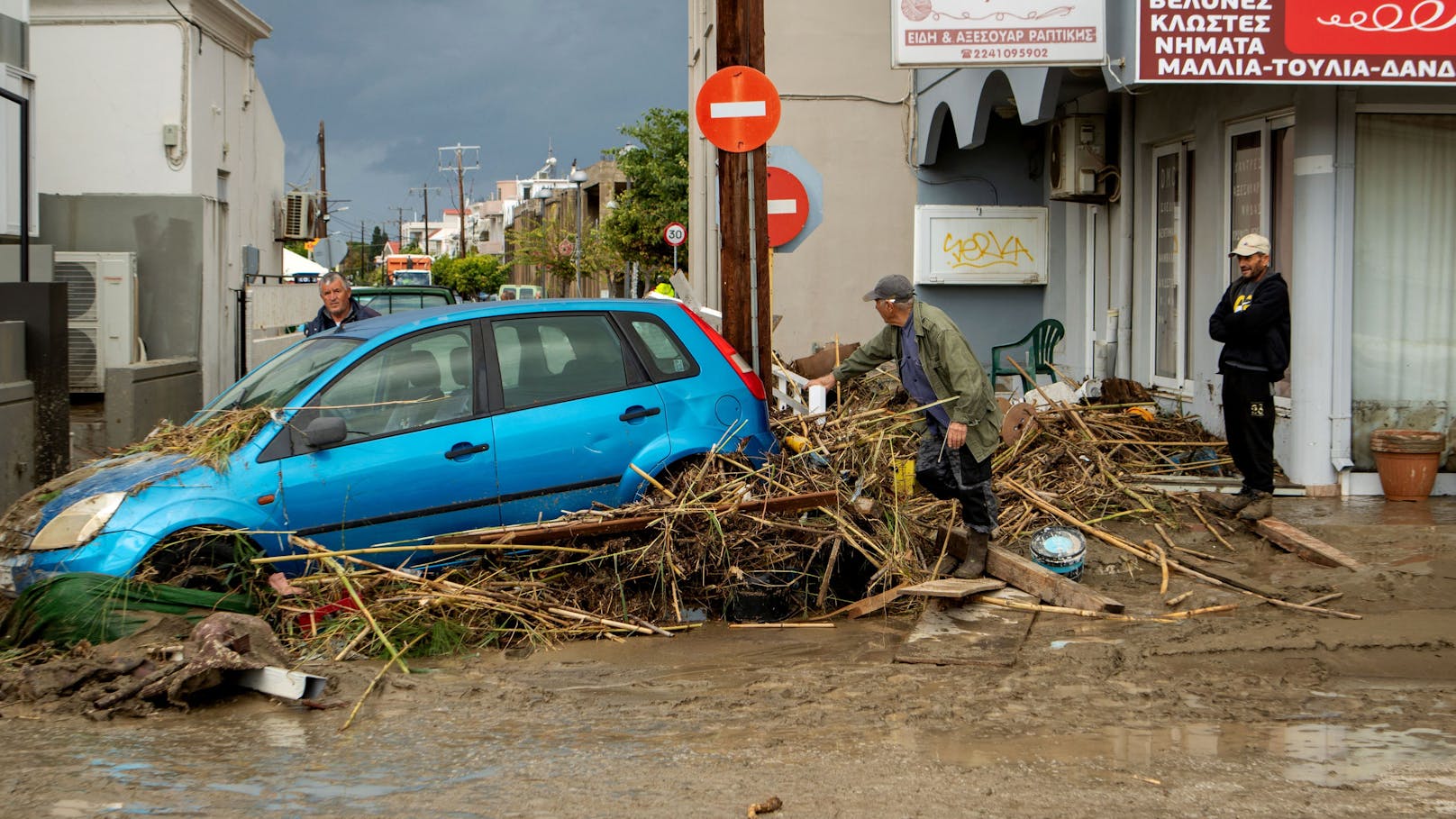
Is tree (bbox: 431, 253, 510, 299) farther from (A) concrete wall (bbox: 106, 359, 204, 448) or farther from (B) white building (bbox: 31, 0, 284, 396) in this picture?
(A) concrete wall (bbox: 106, 359, 204, 448)

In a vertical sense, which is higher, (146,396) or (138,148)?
(138,148)

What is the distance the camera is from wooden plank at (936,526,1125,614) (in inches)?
263

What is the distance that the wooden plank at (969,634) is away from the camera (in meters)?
6.00

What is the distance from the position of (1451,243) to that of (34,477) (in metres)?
9.83

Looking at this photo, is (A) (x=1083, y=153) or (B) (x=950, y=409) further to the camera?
(A) (x=1083, y=153)

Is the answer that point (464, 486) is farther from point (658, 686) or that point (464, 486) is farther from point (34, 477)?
point (34, 477)

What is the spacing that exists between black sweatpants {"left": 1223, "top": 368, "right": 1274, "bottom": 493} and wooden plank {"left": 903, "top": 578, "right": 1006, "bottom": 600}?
2.07 meters

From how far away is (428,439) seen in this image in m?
6.96

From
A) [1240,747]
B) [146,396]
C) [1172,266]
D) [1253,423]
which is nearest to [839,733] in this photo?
[1240,747]

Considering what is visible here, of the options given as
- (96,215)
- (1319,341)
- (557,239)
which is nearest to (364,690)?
(1319,341)

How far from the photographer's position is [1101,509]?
856 centimetres

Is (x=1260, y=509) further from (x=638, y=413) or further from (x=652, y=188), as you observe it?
(x=652, y=188)

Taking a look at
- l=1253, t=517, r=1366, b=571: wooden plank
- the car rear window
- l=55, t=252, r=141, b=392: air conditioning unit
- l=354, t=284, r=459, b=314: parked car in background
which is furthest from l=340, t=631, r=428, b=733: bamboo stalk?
the car rear window

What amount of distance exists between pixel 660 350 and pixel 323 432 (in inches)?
78.7
